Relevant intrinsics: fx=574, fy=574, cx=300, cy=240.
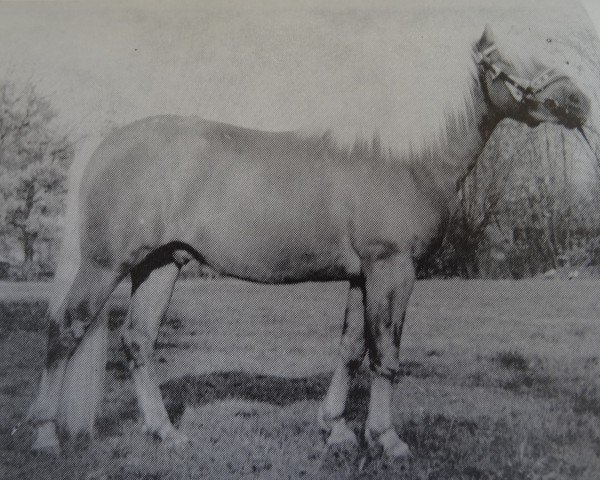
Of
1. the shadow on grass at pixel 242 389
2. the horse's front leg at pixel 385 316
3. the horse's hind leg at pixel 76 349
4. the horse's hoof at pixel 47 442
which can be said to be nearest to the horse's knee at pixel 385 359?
the horse's front leg at pixel 385 316

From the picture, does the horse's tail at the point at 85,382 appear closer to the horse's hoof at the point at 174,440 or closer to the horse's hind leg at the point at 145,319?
the horse's hind leg at the point at 145,319

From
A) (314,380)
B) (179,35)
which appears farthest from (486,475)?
(179,35)

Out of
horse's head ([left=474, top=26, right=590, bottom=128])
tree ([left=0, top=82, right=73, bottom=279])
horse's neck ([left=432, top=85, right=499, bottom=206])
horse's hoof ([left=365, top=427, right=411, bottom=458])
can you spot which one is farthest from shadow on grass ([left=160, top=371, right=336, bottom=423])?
horse's head ([left=474, top=26, right=590, bottom=128])

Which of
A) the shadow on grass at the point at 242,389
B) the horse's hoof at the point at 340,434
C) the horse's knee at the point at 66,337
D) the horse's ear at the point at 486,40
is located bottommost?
the horse's hoof at the point at 340,434

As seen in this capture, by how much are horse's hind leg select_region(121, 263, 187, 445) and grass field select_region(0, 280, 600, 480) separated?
0.04 m

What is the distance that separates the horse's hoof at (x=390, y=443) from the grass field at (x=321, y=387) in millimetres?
29

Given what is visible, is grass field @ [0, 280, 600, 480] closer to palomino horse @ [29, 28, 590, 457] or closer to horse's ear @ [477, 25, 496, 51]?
palomino horse @ [29, 28, 590, 457]

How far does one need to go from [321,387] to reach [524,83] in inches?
52.4

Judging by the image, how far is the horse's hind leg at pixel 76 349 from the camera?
1.99 m

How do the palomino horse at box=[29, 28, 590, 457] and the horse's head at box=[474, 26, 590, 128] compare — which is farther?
the horse's head at box=[474, 26, 590, 128]

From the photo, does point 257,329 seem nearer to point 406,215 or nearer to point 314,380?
point 314,380

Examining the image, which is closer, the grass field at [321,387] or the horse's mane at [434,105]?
the grass field at [321,387]

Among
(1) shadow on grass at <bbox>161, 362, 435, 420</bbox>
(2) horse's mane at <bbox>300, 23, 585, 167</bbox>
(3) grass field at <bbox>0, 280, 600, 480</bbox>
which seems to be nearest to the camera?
(3) grass field at <bbox>0, 280, 600, 480</bbox>

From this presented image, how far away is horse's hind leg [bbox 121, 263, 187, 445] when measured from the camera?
79.6 inches
